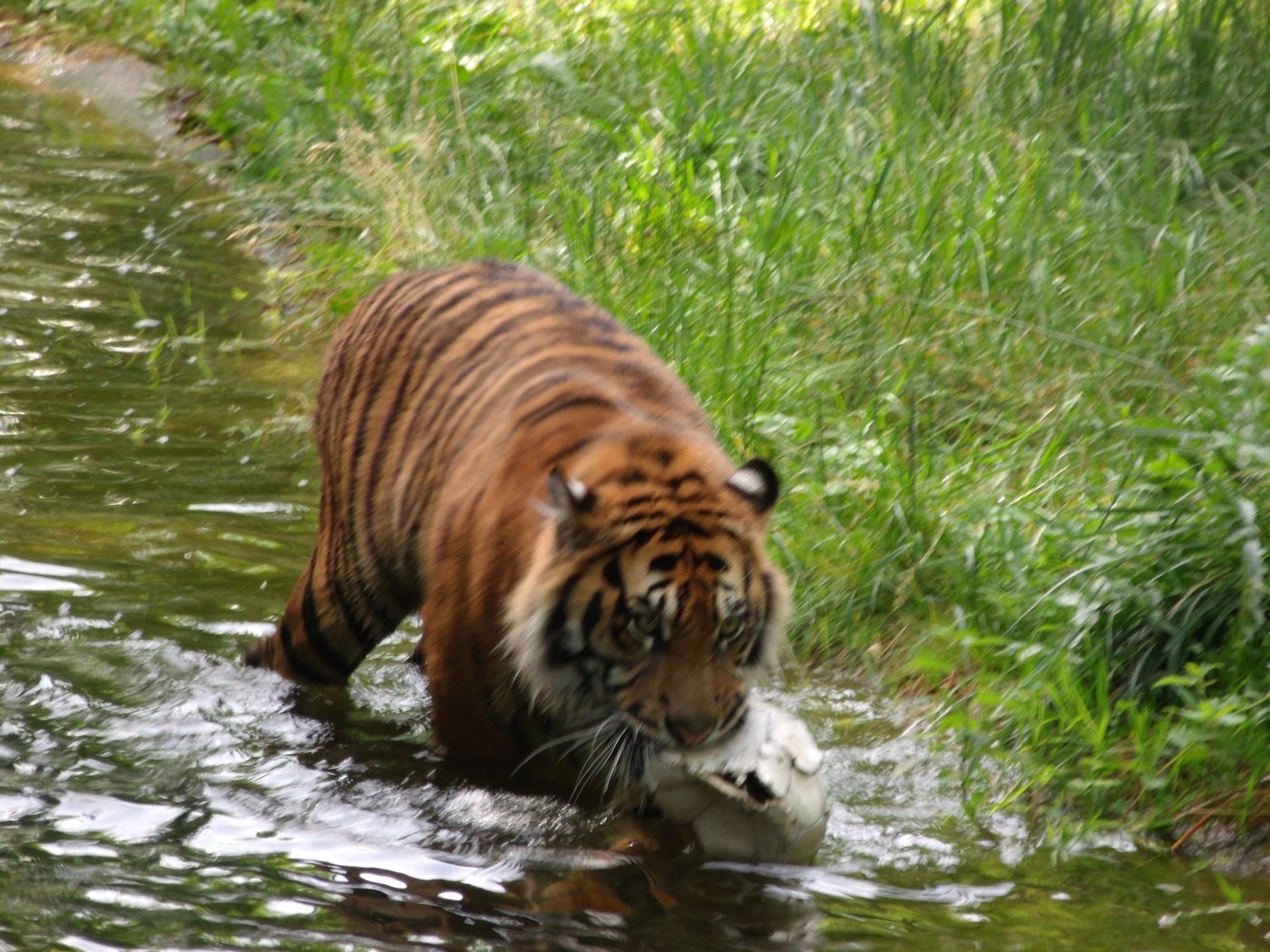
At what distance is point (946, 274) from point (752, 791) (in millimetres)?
2724

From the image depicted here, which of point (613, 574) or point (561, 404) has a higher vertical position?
point (561, 404)

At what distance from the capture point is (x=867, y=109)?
6.57m

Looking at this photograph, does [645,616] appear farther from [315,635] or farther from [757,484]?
[315,635]

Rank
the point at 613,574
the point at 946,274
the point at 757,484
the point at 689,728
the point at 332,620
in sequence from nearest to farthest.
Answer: the point at 689,728, the point at 613,574, the point at 757,484, the point at 332,620, the point at 946,274

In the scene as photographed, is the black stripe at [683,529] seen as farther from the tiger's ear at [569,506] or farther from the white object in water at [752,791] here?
the white object in water at [752,791]

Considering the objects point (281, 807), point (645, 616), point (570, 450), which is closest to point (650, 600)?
point (645, 616)

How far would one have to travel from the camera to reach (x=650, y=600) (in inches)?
132

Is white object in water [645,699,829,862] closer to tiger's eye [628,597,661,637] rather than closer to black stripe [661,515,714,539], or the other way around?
tiger's eye [628,597,661,637]

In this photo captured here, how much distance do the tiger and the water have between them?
231 millimetres

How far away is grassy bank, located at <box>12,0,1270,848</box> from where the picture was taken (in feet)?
12.8

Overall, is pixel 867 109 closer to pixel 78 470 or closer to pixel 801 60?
pixel 801 60

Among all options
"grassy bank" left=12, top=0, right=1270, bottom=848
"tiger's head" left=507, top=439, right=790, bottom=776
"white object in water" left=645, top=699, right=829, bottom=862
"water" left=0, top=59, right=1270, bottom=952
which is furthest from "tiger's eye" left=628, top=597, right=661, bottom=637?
"grassy bank" left=12, top=0, right=1270, bottom=848

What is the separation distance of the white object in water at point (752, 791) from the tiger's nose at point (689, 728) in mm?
41

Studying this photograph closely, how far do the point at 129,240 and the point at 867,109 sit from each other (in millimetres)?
3809
